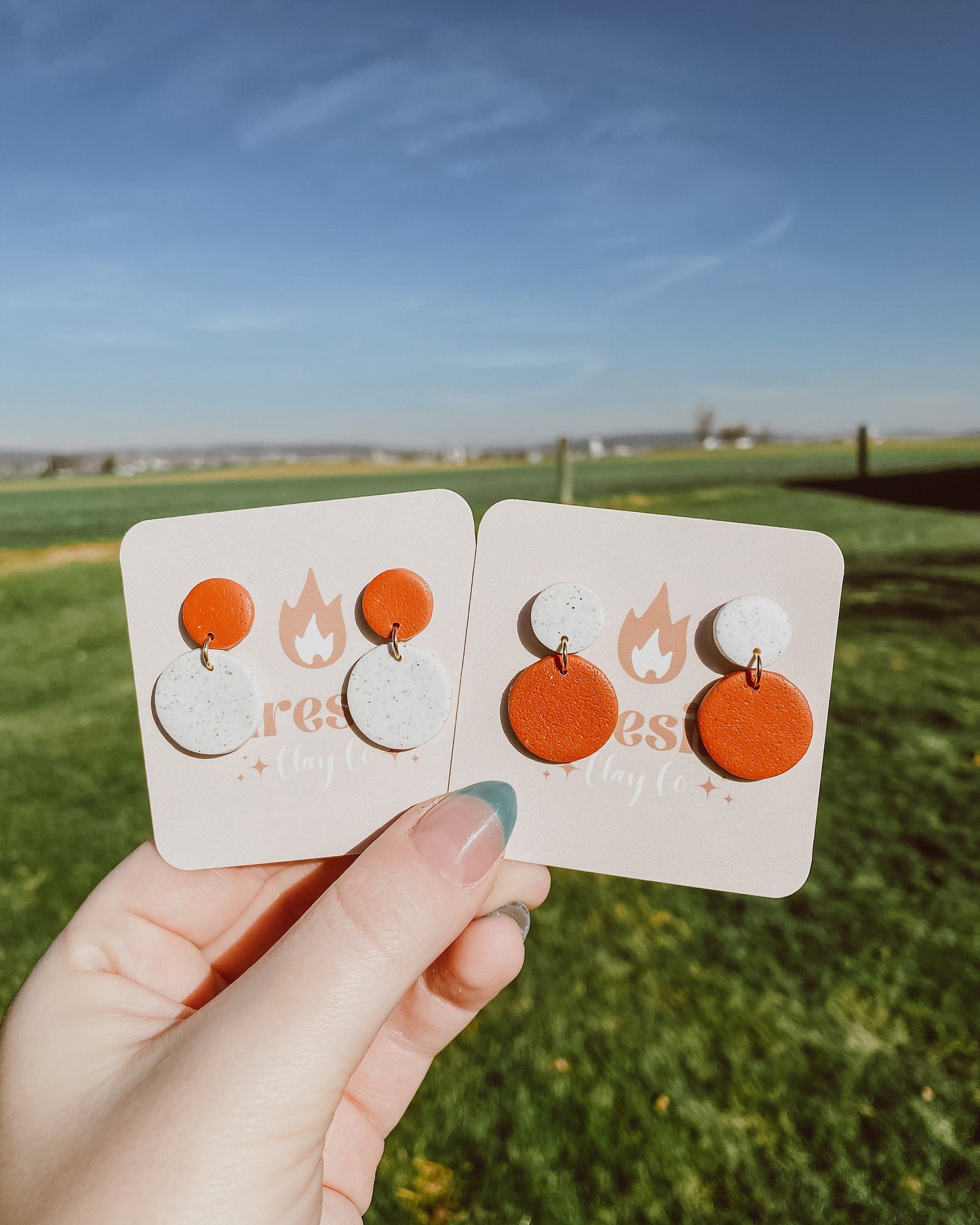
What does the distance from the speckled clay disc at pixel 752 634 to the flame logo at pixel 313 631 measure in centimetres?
67

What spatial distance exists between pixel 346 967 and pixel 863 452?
18.1 metres

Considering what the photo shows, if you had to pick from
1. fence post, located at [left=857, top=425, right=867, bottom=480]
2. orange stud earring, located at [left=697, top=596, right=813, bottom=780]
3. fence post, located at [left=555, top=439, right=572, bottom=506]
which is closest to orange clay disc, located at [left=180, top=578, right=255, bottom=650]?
orange stud earring, located at [left=697, top=596, right=813, bottom=780]

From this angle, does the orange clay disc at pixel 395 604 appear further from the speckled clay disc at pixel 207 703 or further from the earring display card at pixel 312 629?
the speckled clay disc at pixel 207 703

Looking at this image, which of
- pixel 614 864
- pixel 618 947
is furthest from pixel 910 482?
pixel 614 864

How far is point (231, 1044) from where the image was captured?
0.95 meters

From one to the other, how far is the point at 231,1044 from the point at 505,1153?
132 centimetres

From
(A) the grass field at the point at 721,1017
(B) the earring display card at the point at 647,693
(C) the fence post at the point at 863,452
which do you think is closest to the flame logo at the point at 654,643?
(B) the earring display card at the point at 647,693

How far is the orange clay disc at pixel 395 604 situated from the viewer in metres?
1.33

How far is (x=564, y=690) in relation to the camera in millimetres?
1307

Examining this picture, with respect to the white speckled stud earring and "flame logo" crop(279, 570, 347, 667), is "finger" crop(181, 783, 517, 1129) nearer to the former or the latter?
the white speckled stud earring

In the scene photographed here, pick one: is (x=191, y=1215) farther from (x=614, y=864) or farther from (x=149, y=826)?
(x=149, y=826)

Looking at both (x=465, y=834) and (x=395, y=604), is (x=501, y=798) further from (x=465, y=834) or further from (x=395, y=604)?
(x=395, y=604)

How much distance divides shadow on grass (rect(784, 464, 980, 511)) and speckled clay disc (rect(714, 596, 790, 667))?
13.1m

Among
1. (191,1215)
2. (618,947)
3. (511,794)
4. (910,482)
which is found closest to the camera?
A: (191,1215)
